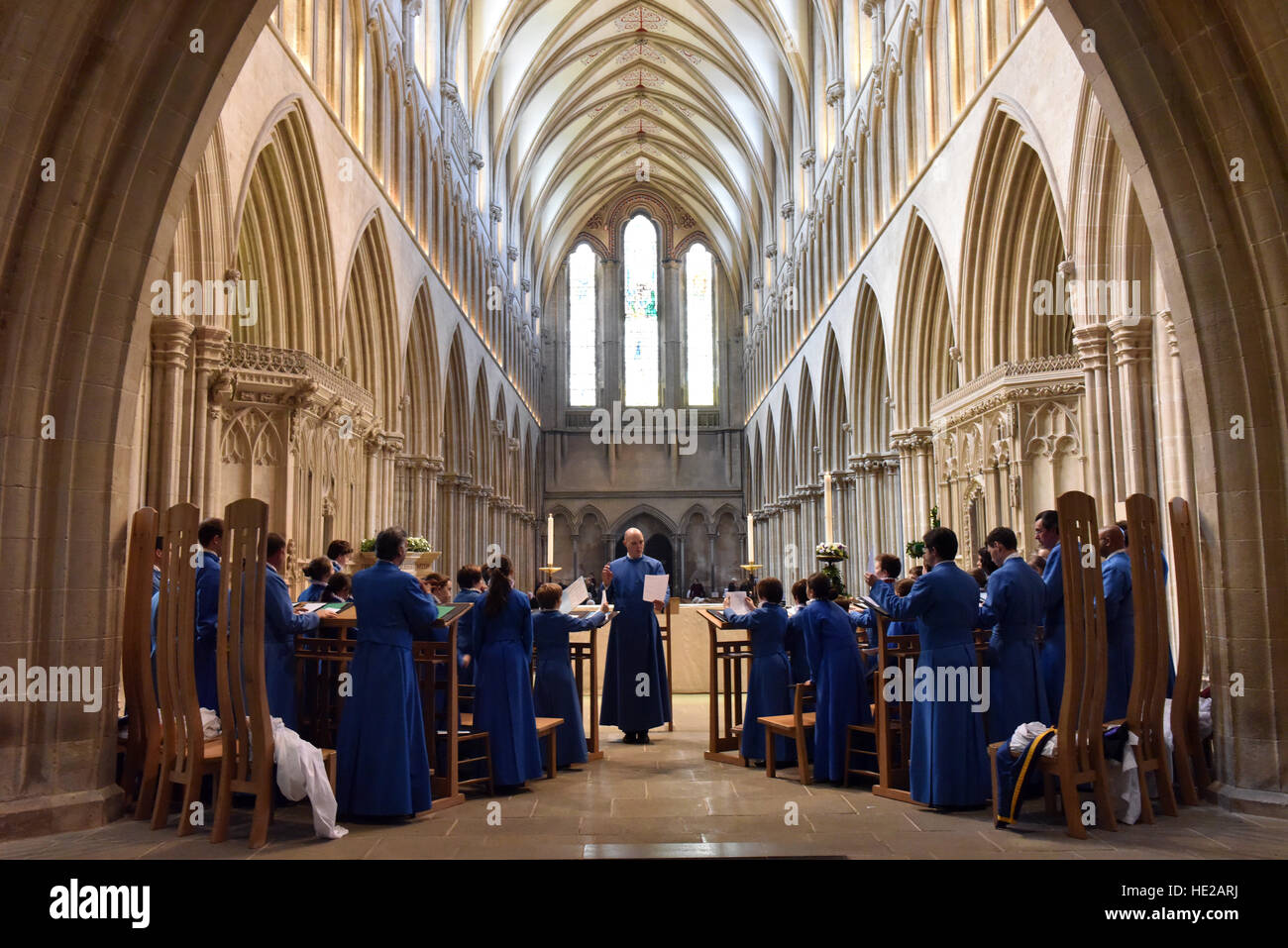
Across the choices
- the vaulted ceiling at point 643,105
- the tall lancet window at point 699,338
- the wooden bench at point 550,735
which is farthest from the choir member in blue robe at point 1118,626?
the tall lancet window at point 699,338

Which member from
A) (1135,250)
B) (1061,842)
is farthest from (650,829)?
(1135,250)

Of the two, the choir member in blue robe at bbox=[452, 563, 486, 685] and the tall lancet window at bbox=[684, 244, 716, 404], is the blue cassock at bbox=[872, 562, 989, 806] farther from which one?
the tall lancet window at bbox=[684, 244, 716, 404]

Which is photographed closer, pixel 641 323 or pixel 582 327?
pixel 641 323

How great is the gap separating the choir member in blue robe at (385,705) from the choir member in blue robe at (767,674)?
246 centimetres

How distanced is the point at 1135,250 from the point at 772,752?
564cm

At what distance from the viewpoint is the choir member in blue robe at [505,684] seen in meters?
5.84

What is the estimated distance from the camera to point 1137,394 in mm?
8492

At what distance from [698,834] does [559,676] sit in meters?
2.40

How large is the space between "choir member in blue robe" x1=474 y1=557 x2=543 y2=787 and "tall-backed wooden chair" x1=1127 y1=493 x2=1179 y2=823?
3.29 m

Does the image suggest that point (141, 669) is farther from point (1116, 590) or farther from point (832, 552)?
point (832, 552)

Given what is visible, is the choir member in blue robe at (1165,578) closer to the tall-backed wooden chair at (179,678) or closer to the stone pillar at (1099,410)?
the stone pillar at (1099,410)

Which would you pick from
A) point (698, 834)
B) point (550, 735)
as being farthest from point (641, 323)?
point (698, 834)

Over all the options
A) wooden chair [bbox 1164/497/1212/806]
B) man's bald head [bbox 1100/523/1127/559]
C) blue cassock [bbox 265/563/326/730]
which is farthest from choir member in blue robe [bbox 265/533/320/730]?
wooden chair [bbox 1164/497/1212/806]

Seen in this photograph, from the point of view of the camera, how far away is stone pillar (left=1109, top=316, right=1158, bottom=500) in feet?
27.8
